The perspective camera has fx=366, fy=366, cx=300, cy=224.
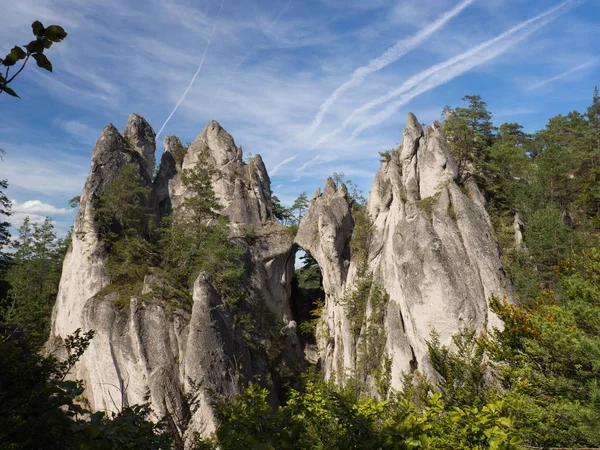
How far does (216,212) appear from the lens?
3641cm

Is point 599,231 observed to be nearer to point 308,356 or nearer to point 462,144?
point 462,144

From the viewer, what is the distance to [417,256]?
24.8 metres

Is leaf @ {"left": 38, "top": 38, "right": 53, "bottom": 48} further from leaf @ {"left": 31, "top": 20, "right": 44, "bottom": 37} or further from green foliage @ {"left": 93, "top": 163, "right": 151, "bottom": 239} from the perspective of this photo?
green foliage @ {"left": 93, "top": 163, "right": 151, "bottom": 239}

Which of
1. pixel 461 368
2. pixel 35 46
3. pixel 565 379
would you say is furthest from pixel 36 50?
pixel 461 368

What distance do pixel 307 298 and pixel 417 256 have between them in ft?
65.2

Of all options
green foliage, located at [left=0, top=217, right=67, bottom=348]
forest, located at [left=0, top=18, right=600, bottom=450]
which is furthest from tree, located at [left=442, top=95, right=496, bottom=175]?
green foliage, located at [left=0, top=217, right=67, bottom=348]

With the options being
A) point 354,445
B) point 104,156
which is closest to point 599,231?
point 354,445

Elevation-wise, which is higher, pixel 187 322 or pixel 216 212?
pixel 216 212

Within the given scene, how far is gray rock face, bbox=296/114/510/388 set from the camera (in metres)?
22.8

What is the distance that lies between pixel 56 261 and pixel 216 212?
17.4m

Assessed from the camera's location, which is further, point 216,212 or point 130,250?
point 216,212

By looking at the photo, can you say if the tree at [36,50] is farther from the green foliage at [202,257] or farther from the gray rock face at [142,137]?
the gray rock face at [142,137]

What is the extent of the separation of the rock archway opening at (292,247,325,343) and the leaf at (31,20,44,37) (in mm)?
35056

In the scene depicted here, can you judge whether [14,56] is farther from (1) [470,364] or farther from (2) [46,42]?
(1) [470,364]
